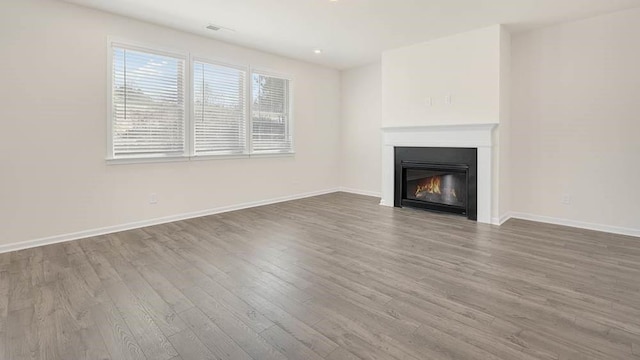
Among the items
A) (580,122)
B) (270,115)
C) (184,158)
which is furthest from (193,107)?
(580,122)

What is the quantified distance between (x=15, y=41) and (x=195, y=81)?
6.28 ft

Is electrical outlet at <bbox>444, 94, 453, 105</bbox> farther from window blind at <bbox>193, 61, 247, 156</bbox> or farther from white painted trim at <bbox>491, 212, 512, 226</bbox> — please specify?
window blind at <bbox>193, 61, 247, 156</bbox>

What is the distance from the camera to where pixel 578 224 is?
4109mm

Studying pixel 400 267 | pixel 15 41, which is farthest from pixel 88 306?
pixel 15 41

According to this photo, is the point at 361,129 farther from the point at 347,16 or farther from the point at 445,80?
the point at 347,16

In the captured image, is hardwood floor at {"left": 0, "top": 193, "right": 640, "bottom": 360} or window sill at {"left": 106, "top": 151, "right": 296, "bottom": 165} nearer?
hardwood floor at {"left": 0, "top": 193, "right": 640, "bottom": 360}

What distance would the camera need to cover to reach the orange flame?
16.4 feet

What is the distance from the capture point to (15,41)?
322 centimetres

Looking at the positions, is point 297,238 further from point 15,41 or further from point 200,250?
point 15,41

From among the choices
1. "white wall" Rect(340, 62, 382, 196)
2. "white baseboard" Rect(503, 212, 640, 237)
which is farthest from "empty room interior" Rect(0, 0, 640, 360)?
"white wall" Rect(340, 62, 382, 196)

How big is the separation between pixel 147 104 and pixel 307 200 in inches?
124

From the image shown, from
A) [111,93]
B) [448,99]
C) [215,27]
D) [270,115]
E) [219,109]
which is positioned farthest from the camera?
[270,115]

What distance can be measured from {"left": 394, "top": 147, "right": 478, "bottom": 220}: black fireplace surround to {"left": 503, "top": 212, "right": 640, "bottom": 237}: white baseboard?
761mm

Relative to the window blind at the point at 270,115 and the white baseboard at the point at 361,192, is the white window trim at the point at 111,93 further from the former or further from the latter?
the white baseboard at the point at 361,192
